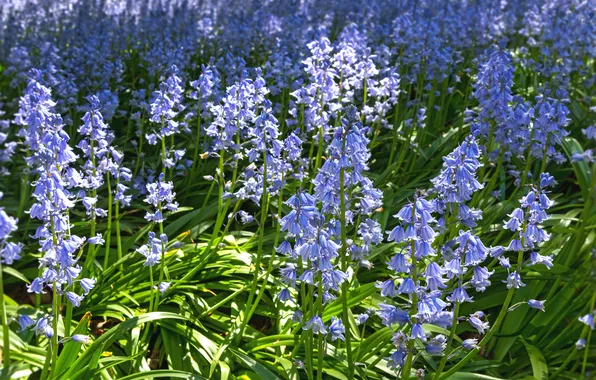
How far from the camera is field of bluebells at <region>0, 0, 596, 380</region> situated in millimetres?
3176

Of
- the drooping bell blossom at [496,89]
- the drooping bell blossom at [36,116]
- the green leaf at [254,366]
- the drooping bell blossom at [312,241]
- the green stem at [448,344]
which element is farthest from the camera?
the drooping bell blossom at [496,89]

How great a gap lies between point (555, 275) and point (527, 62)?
4269 mm

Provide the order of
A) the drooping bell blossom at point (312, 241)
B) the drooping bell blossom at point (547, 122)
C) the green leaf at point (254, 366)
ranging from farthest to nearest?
the drooping bell blossom at point (547, 122), the green leaf at point (254, 366), the drooping bell blossom at point (312, 241)

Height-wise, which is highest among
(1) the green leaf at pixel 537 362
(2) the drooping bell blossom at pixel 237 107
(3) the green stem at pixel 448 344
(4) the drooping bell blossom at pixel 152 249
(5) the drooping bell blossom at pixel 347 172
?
(2) the drooping bell blossom at pixel 237 107

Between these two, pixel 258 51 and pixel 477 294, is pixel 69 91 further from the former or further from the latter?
pixel 477 294

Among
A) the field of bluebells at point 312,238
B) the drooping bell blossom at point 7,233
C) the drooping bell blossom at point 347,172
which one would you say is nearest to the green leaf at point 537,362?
the field of bluebells at point 312,238

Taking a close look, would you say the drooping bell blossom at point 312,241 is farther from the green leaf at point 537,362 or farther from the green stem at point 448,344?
the green leaf at point 537,362

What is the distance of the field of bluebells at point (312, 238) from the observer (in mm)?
3176

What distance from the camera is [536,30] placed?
8.77m

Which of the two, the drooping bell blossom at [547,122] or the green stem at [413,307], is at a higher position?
the drooping bell blossom at [547,122]

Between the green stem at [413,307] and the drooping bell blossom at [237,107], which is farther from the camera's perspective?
the drooping bell blossom at [237,107]

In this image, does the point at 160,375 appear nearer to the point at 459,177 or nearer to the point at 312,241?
the point at 312,241

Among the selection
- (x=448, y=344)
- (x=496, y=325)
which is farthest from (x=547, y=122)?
(x=448, y=344)

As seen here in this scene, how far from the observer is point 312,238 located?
3174mm
